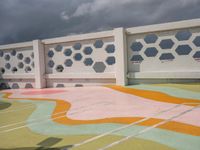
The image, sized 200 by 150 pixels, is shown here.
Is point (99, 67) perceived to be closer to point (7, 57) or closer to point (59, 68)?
point (59, 68)

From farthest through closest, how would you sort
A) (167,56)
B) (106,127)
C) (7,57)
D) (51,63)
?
1. (7,57)
2. (51,63)
3. (167,56)
4. (106,127)

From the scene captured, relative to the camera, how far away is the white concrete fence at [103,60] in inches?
290

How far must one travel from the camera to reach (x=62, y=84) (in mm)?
10508

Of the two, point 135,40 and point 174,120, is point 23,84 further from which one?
point 174,120

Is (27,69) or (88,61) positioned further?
(27,69)

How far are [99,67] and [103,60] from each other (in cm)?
50

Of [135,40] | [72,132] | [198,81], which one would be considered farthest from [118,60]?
[72,132]

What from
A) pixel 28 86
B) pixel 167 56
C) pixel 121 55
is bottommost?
pixel 28 86

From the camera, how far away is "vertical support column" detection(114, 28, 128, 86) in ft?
26.9

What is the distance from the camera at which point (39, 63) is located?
10.4 meters

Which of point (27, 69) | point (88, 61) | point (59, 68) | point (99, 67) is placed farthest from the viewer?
point (27, 69)

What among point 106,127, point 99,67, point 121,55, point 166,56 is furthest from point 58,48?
point 106,127

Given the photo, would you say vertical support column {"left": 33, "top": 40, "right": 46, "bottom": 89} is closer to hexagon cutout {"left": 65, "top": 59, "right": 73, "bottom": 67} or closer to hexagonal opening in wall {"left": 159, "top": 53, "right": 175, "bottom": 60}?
hexagon cutout {"left": 65, "top": 59, "right": 73, "bottom": 67}

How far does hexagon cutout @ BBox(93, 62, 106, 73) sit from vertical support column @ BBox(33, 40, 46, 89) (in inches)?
111
